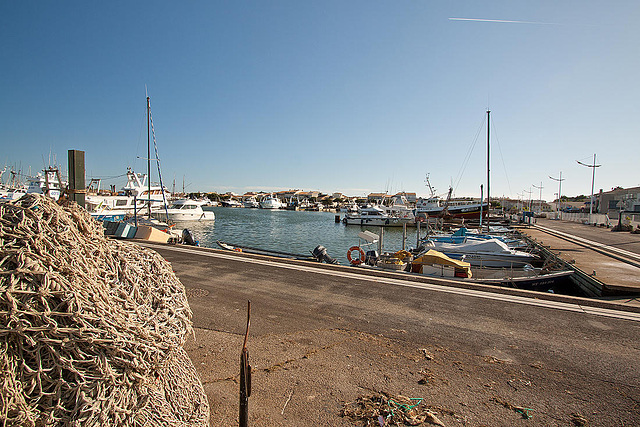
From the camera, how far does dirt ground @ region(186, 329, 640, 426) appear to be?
10.5 feet

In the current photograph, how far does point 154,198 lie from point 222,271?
56113 mm

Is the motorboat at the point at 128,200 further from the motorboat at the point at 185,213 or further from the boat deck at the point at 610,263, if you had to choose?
the boat deck at the point at 610,263

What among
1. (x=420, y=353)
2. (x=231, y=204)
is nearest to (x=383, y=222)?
(x=420, y=353)

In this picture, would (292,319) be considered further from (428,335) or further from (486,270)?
(486,270)

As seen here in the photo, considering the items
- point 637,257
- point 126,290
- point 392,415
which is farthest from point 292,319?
point 637,257

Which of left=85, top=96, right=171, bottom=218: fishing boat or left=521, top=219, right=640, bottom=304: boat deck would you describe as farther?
left=85, top=96, right=171, bottom=218: fishing boat

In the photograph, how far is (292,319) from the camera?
216 inches

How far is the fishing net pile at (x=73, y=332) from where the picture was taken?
75.7 inches

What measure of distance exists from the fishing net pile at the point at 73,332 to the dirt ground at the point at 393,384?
1.17 m

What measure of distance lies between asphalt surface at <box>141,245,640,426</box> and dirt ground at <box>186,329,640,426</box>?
0.05 feet

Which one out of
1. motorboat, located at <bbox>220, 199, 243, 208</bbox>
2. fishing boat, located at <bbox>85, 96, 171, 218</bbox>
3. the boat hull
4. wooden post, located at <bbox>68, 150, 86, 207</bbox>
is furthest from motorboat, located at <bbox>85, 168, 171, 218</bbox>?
motorboat, located at <bbox>220, 199, 243, 208</bbox>

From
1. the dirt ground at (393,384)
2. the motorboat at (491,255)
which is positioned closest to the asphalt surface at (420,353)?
the dirt ground at (393,384)

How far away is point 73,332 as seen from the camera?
1.97 meters

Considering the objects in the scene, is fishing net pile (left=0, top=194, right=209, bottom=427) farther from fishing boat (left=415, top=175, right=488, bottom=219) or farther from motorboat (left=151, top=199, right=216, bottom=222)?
motorboat (left=151, top=199, right=216, bottom=222)
